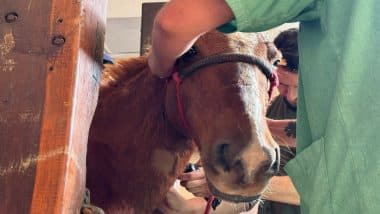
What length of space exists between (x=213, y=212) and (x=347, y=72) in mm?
773

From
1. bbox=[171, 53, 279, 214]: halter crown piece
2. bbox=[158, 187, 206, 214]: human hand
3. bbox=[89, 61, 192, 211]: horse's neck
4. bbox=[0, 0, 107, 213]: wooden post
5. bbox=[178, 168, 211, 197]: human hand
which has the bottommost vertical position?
bbox=[158, 187, 206, 214]: human hand

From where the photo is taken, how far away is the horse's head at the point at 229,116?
37.0 inches

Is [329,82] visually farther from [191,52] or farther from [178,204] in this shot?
[178,204]

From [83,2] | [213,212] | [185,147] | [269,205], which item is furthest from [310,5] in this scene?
[269,205]

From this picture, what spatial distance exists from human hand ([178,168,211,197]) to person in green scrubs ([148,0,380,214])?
586 millimetres

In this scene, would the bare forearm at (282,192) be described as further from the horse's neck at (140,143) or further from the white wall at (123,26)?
the white wall at (123,26)

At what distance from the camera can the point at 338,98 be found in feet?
1.99

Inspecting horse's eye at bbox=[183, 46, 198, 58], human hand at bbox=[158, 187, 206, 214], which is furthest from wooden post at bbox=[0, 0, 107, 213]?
human hand at bbox=[158, 187, 206, 214]

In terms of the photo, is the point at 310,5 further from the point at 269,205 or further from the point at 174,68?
the point at 269,205

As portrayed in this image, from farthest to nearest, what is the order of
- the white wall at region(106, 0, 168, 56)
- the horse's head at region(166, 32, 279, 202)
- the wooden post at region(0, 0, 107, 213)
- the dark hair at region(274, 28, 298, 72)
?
the white wall at region(106, 0, 168, 56) < the dark hair at region(274, 28, 298, 72) < the horse's head at region(166, 32, 279, 202) < the wooden post at region(0, 0, 107, 213)

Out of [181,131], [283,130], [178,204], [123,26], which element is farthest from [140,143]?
[123,26]

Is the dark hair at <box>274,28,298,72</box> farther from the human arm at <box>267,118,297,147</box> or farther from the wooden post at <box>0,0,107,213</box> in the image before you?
the wooden post at <box>0,0,107,213</box>

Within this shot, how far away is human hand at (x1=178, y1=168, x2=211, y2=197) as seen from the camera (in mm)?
1279

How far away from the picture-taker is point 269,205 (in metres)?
1.85
